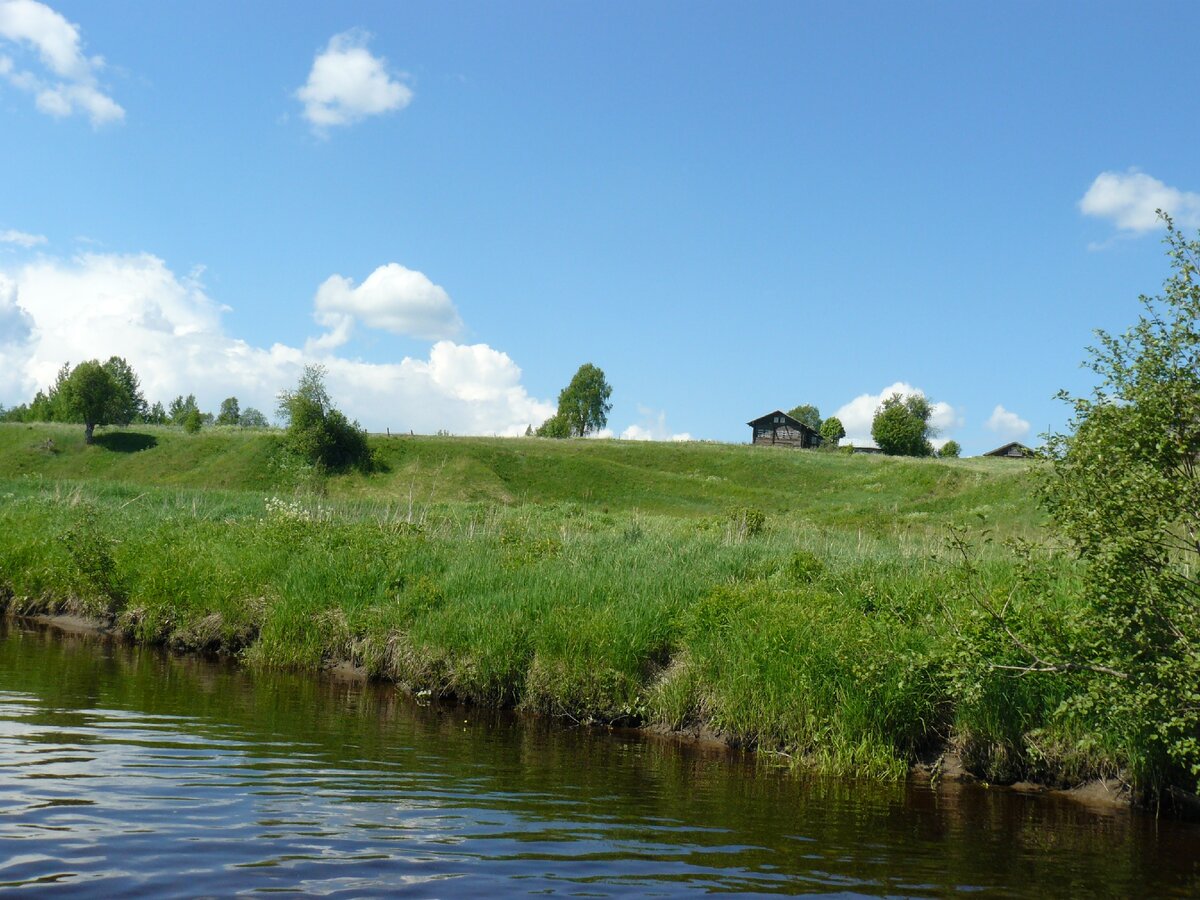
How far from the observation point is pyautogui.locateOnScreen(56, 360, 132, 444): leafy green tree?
9219 centimetres

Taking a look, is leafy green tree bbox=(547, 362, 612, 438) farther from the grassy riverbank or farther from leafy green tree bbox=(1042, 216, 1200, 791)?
leafy green tree bbox=(1042, 216, 1200, 791)

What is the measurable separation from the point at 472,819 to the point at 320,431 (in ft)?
257

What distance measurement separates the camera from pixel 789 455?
328 feet

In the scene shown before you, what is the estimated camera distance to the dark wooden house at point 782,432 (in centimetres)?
13450

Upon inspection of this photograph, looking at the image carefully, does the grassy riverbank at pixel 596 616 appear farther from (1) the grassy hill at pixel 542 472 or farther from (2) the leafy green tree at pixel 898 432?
(2) the leafy green tree at pixel 898 432

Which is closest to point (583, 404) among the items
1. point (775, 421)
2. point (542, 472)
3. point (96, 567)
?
point (775, 421)

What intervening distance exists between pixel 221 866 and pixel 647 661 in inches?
315

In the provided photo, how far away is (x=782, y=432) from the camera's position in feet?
443

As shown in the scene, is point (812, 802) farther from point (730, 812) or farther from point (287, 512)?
point (287, 512)

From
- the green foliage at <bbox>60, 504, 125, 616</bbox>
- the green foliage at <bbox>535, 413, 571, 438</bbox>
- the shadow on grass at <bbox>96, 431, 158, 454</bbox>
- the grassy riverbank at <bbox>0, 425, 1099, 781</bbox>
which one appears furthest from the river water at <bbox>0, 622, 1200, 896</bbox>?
the green foliage at <bbox>535, 413, 571, 438</bbox>

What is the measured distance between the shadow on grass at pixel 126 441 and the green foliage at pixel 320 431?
16837 mm

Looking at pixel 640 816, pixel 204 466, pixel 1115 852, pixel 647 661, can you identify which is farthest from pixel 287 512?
pixel 204 466

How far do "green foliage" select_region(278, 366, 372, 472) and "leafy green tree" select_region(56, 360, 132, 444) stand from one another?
21.3 metres

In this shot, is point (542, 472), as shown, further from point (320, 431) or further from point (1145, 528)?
point (1145, 528)
